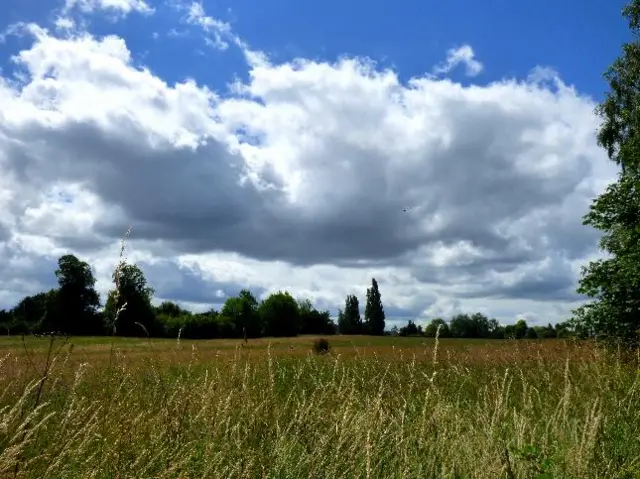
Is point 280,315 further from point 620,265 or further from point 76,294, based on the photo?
point 620,265

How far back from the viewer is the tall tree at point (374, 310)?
362 feet

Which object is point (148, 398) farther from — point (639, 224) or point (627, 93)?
point (627, 93)

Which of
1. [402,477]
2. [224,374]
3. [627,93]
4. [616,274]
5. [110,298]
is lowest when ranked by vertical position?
[402,477]

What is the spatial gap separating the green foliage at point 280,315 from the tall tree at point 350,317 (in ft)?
29.9

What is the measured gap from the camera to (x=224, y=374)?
7.12m

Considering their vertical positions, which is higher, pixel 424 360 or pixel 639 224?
pixel 639 224

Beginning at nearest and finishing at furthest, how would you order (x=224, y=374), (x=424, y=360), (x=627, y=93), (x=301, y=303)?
(x=224, y=374)
(x=424, y=360)
(x=627, y=93)
(x=301, y=303)

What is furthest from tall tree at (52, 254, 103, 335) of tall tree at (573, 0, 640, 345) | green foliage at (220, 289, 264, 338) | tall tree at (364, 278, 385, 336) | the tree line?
tall tree at (573, 0, 640, 345)

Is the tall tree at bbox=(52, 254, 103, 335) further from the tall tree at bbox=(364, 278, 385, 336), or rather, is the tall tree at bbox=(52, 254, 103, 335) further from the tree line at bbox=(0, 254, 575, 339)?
the tall tree at bbox=(364, 278, 385, 336)

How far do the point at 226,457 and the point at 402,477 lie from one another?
4.38 feet

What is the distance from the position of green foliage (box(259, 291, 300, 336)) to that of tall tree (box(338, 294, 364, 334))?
29.9 ft

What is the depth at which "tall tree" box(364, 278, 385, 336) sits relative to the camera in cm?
11031

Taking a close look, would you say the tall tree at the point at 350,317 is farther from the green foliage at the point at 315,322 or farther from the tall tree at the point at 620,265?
the tall tree at the point at 620,265

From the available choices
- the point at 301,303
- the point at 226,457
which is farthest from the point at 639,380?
the point at 301,303
